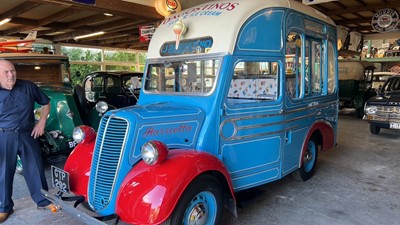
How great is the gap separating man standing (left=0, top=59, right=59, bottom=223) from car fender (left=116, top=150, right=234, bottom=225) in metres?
1.17

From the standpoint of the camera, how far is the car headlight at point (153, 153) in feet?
7.45

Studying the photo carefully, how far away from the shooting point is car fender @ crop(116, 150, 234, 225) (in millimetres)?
2174

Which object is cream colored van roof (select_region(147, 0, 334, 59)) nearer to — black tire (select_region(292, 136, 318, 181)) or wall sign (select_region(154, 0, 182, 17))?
black tire (select_region(292, 136, 318, 181))

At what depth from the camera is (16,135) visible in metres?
3.05

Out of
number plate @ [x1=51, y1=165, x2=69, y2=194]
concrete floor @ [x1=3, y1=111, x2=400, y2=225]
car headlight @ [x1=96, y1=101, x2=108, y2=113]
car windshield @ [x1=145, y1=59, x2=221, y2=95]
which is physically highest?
car windshield @ [x1=145, y1=59, x2=221, y2=95]

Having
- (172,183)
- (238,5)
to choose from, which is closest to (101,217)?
(172,183)

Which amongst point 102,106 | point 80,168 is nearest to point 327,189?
point 80,168

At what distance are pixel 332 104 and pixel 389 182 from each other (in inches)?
52.1

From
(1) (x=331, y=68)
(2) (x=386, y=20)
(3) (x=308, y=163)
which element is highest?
(2) (x=386, y=20)

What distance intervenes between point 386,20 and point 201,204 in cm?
969

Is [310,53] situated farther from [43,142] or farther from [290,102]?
[43,142]

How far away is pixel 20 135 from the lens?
3.08 m

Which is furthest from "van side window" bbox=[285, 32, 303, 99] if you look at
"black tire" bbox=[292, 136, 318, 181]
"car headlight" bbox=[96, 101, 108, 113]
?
"car headlight" bbox=[96, 101, 108, 113]

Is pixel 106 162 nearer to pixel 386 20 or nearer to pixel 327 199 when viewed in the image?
pixel 327 199
